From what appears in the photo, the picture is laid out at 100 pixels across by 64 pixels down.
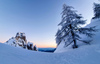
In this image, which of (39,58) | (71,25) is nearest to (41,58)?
(39,58)

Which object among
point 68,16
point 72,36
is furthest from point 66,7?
point 72,36

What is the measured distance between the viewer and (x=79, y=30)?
953 centimetres

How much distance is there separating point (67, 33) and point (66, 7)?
17.9ft

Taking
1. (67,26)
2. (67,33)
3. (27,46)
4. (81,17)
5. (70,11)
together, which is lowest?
(27,46)

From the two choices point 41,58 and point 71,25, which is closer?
point 41,58

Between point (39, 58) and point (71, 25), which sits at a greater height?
point (71, 25)

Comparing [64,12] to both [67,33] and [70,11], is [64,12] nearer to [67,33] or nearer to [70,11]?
[70,11]

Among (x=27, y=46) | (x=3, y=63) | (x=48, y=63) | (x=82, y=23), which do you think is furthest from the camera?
(x=27, y=46)

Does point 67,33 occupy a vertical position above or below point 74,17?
below

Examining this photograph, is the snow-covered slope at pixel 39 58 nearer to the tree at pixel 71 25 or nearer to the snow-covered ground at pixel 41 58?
the snow-covered ground at pixel 41 58

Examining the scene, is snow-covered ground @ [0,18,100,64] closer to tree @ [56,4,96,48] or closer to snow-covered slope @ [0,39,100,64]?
snow-covered slope @ [0,39,100,64]

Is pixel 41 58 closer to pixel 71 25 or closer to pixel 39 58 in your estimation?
pixel 39 58

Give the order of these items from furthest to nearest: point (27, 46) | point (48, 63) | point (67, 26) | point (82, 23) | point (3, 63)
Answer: point (27, 46), point (67, 26), point (82, 23), point (48, 63), point (3, 63)

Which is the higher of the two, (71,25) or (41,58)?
(71,25)
